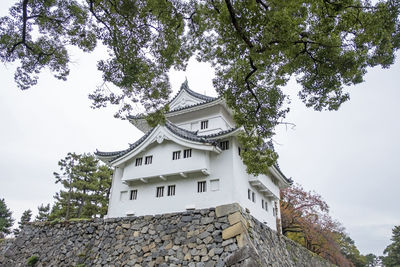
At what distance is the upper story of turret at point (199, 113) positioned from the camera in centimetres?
1510

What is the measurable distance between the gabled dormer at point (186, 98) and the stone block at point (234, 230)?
9530 mm

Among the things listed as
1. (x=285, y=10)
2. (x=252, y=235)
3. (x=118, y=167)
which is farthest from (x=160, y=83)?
(x=118, y=167)

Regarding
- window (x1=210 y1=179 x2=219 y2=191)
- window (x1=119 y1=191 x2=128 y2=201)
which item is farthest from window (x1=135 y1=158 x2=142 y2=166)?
window (x1=210 y1=179 x2=219 y2=191)

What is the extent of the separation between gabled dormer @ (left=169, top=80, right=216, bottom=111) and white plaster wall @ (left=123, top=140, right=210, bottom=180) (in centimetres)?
382

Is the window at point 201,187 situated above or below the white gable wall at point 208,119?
below

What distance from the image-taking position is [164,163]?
1315 cm

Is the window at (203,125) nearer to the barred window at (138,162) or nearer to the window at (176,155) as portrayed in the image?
the window at (176,155)

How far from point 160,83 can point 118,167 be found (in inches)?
300

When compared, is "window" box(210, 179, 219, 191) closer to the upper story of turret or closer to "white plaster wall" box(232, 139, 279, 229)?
"white plaster wall" box(232, 139, 279, 229)

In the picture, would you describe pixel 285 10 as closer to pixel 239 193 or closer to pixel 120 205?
pixel 239 193

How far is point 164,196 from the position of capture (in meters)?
12.9

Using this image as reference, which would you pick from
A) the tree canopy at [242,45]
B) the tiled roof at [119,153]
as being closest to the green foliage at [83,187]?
the tiled roof at [119,153]

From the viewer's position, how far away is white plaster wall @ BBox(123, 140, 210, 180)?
12.5 metres

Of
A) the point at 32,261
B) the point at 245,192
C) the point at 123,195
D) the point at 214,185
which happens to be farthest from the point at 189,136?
the point at 32,261
